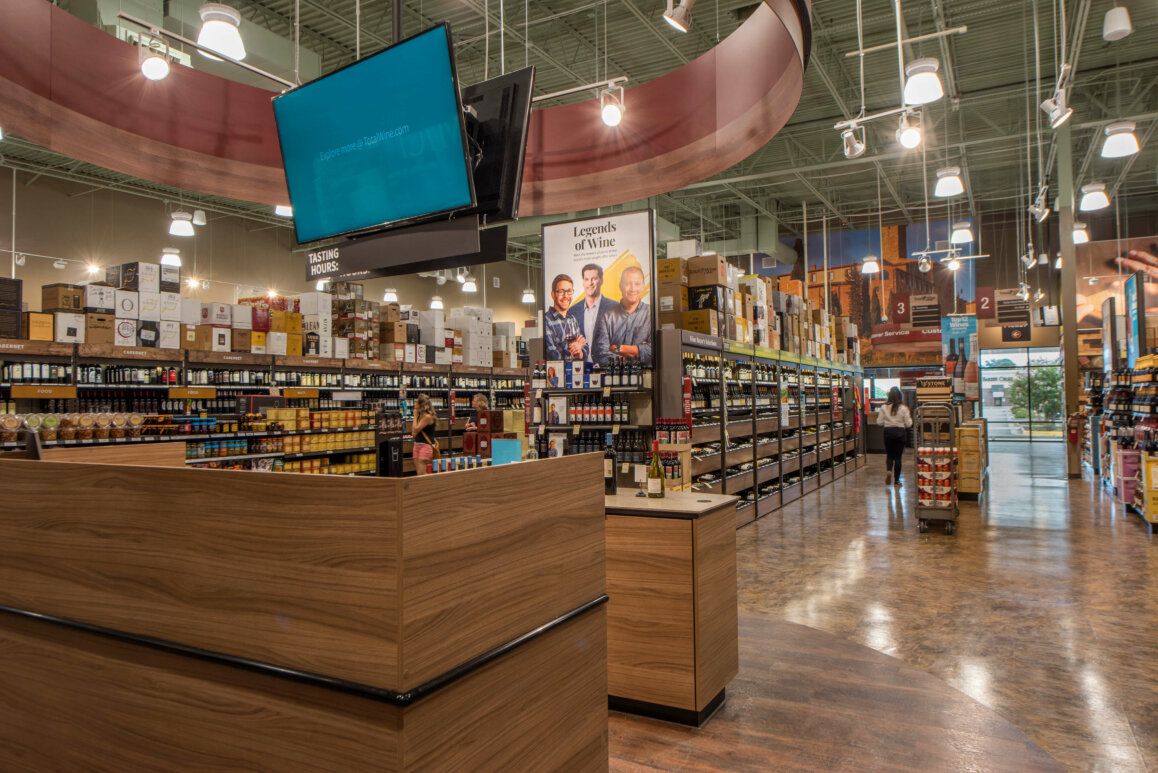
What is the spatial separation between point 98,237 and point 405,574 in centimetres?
1474

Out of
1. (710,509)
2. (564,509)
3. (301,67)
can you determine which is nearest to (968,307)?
(301,67)

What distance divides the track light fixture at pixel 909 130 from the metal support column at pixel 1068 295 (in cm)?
628

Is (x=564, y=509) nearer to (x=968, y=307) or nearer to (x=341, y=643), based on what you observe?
(x=341, y=643)

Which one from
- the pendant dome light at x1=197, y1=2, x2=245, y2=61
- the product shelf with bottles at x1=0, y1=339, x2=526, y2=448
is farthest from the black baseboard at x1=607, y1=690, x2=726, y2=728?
the pendant dome light at x1=197, y1=2, x2=245, y2=61

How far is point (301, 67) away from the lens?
7691 millimetres

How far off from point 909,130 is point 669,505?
18.3 feet

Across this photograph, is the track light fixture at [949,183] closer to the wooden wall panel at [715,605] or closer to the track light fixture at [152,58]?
the wooden wall panel at [715,605]

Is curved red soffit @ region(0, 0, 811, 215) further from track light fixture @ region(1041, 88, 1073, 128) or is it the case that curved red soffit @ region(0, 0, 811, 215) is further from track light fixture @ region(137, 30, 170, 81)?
track light fixture @ region(1041, 88, 1073, 128)

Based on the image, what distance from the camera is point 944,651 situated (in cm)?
397

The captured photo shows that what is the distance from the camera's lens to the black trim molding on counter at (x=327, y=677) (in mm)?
1446

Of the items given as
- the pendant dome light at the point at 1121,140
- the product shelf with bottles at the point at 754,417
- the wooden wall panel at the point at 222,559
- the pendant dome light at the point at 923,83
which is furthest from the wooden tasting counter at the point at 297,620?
the pendant dome light at the point at 1121,140

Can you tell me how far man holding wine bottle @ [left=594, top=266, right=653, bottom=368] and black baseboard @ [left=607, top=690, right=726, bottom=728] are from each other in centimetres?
352

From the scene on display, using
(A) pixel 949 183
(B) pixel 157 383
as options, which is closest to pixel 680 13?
(A) pixel 949 183

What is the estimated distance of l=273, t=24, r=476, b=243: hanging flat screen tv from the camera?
2680mm
